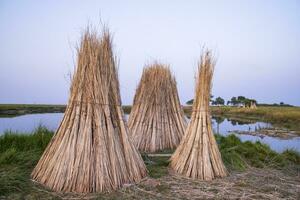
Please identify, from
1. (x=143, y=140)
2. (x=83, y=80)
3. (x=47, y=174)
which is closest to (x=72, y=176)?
(x=47, y=174)

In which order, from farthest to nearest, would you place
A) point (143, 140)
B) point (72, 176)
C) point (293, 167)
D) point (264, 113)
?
point (264, 113)
point (143, 140)
point (293, 167)
point (72, 176)

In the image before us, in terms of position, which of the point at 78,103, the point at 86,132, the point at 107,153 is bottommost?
the point at 107,153

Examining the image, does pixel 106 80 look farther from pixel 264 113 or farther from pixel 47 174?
pixel 264 113

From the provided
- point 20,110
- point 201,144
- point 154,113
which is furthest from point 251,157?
point 20,110

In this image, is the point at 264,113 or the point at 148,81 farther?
the point at 264,113

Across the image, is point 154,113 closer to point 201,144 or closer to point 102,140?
point 201,144

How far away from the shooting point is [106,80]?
4.00 m

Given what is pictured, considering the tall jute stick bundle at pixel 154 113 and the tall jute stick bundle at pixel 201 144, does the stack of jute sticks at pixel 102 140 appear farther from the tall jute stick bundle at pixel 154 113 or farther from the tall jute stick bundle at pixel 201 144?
the tall jute stick bundle at pixel 154 113

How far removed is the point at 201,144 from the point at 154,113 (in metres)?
2.23

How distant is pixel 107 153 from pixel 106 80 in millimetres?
911

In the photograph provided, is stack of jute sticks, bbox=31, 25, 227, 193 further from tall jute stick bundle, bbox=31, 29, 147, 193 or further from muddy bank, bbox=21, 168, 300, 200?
muddy bank, bbox=21, 168, 300, 200

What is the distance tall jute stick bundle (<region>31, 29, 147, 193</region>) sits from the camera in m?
3.65

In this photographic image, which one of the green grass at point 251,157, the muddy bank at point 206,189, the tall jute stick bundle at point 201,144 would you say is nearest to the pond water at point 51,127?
the green grass at point 251,157

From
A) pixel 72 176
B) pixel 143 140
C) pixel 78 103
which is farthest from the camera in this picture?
pixel 143 140
